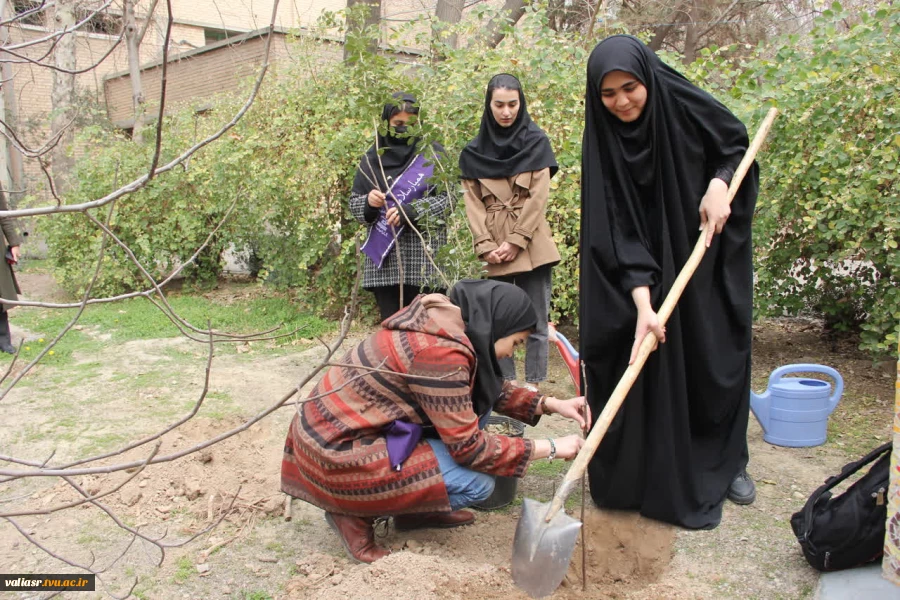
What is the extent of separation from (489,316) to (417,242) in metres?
2.51

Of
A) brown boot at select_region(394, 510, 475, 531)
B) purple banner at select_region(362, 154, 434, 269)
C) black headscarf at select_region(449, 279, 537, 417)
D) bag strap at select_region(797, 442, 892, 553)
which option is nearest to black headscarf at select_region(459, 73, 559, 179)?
purple banner at select_region(362, 154, 434, 269)

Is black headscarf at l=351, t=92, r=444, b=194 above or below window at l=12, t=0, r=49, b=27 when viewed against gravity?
below

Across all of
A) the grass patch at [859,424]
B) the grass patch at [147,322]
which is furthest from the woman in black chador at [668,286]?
the grass patch at [147,322]

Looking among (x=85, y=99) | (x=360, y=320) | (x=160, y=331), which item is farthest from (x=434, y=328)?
(x=85, y=99)

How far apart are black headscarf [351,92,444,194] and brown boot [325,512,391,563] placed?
2343mm

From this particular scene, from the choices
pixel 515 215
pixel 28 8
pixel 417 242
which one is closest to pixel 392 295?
pixel 417 242

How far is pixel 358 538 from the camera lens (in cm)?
254

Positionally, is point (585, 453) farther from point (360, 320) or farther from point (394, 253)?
point (360, 320)

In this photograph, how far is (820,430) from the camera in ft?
11.6

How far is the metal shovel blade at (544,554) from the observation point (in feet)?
7.36

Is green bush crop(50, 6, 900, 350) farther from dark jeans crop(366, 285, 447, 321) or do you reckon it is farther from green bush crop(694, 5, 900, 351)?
dark jeans crop(366, 285, 447, 321)

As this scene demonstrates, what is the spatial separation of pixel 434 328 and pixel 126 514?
5.32 ft

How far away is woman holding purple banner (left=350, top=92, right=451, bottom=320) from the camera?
4371 mm

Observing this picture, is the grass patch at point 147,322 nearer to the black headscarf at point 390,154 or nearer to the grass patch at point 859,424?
the black headscarf at point 390,154
